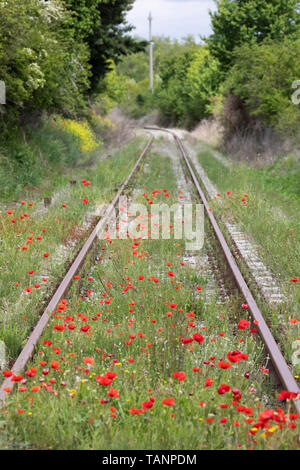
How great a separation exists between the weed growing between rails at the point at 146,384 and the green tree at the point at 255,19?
23.7m

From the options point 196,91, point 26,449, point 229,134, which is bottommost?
point 26,449

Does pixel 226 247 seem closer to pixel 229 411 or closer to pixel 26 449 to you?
pixel 229 411

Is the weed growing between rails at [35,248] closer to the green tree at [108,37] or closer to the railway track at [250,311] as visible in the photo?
the railway track at [250,311]

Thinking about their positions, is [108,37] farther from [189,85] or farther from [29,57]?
[189,85]

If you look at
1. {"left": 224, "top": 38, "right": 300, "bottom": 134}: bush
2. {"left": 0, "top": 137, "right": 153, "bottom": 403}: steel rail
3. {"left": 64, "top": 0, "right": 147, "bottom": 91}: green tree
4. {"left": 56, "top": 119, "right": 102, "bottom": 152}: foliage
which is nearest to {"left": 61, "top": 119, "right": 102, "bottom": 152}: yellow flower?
{"left": 56, "top": 119, "right": 102, "bottom": 152}: foliage

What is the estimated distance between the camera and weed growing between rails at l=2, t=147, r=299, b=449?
2.66 meters

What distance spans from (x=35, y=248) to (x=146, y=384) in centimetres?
372

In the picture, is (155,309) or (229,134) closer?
(155,309)

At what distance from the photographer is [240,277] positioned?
5.37 metres

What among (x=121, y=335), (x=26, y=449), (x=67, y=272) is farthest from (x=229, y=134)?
(x=26, y=449)

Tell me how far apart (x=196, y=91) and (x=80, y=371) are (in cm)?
3635

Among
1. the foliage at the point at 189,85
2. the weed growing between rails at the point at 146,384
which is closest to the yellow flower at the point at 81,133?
the weed growing between rails at the point at 146,384

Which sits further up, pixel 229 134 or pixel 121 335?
pixel 229 134

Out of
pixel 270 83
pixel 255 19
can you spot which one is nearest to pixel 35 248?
pixel 270 83
